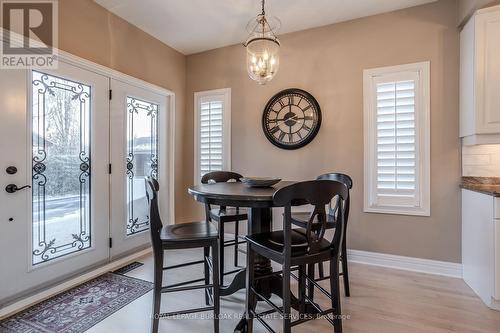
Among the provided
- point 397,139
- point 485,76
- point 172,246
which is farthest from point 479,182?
point 172,246

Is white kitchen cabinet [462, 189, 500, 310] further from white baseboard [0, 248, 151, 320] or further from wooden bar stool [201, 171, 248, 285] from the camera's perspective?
white baseboard [0, 248, 151, 320]

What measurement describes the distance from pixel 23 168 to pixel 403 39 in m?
3.91

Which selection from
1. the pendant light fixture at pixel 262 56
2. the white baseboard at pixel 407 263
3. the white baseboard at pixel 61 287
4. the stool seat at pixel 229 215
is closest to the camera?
the white baseboard at pixel 61 287

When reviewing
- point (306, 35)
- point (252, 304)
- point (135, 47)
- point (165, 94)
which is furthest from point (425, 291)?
point (135, 47)

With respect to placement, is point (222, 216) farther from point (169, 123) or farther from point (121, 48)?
point (121, 48)

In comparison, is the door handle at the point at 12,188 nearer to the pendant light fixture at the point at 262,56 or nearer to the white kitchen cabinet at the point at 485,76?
the pendant light fixture at the point at 262,56

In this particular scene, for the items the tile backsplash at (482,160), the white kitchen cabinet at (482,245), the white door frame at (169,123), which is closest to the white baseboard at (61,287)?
the white door frame at (169,123)

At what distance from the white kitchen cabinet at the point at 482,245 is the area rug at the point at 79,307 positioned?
9.49 ft

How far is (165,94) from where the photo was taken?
3857mm

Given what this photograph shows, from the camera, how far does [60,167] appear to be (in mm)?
2527

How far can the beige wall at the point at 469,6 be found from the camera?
94.6 inches

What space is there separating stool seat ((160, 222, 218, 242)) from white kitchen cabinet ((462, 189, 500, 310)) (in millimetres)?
2202

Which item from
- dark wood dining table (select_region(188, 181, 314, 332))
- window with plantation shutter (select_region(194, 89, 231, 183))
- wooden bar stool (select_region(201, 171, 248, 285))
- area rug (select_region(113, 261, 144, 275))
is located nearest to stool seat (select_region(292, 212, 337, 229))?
dark wood dining table (select_region(188, 181, 314, 332))

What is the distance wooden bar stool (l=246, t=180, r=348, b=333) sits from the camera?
4.92 feet
